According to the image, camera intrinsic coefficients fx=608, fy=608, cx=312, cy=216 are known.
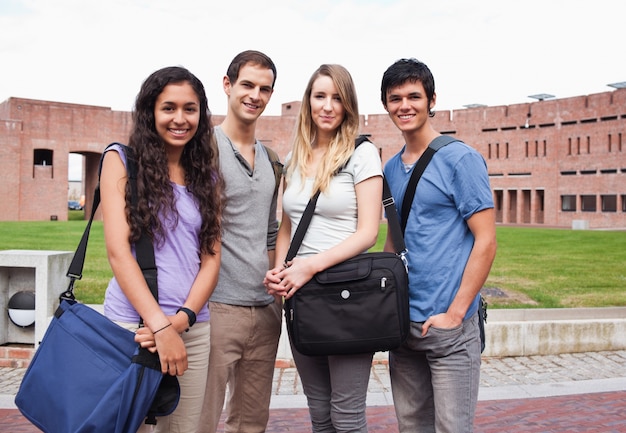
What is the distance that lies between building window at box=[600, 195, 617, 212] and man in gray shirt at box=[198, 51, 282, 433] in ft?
105

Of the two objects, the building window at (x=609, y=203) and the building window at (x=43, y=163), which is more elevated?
the building window at (x=43, y=163)

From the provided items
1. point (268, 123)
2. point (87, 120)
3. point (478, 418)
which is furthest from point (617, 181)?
point (478, 418)

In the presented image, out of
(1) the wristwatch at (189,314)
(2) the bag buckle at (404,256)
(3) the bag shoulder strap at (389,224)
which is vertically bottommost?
(1) the wristwatch at (189,314)

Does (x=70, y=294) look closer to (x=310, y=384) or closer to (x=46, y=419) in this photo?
(x=46, y=419)

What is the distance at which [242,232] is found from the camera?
2.68 meters

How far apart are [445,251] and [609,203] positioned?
32295 mm

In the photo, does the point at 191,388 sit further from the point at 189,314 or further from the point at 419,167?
the point at 419,167

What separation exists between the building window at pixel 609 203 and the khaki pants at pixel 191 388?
106 feet

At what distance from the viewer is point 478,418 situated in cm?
411

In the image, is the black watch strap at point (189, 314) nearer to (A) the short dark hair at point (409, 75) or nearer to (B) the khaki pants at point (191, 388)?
(B) the khaki pants at point (191, 388)

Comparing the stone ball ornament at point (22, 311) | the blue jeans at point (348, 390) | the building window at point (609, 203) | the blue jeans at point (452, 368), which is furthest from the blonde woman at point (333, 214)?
the building window at point (609, 203)

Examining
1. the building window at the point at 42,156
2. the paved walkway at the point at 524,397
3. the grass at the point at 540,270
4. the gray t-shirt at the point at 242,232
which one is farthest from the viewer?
the building window at the point at 42,156

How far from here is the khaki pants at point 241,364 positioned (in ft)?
8.73

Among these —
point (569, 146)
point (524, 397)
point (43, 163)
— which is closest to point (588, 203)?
point (569, 146)
